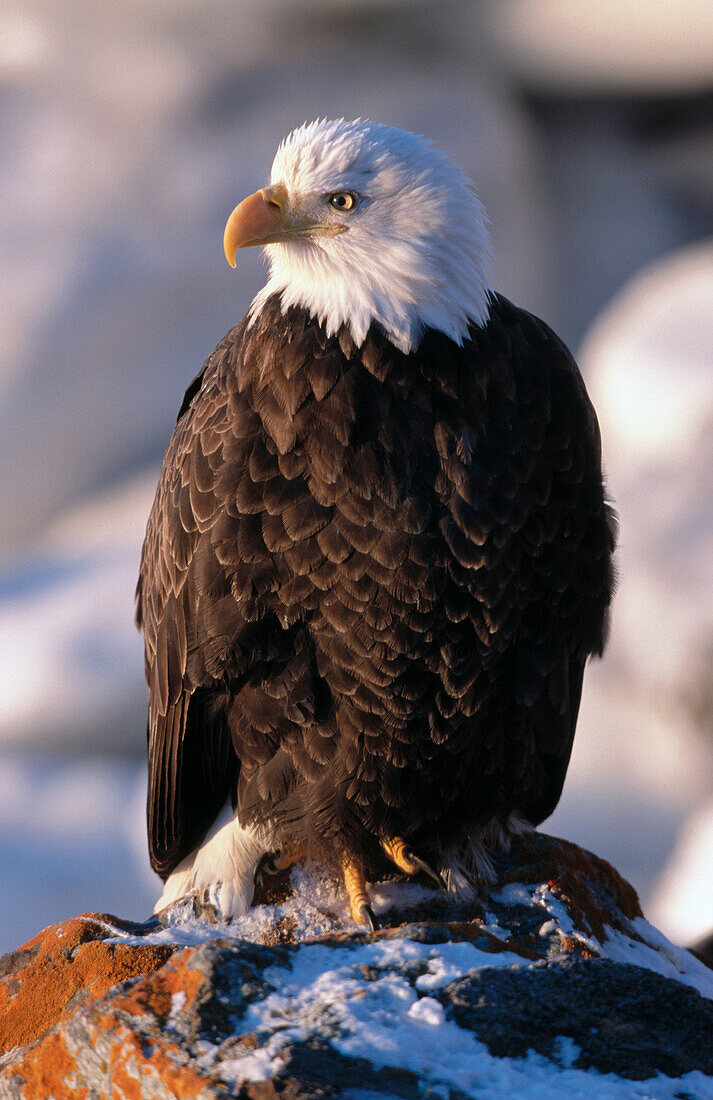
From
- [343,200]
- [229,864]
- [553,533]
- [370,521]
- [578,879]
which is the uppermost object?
[343,200]

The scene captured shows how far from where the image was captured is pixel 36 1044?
5.81ft

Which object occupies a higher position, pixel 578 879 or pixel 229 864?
pixel 229 864

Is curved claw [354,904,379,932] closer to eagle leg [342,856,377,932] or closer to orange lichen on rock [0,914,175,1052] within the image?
eagle leg [342,856,377,932]

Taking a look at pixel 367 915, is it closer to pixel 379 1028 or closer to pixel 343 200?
pixel 379 1028

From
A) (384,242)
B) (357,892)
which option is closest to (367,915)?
(357,892)

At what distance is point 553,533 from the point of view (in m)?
2.69

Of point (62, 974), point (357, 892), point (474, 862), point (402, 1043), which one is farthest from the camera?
point (474, 862)

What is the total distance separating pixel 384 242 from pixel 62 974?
1914 mm

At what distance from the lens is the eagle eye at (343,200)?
2611 millimetres

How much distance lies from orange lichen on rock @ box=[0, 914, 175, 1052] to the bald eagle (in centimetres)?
47

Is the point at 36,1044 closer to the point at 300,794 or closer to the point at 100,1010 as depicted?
the point at 100,1010

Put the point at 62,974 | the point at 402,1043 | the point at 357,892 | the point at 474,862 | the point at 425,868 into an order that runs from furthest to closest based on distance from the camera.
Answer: the point at 474,862 < the point at 425,868 < the point at 357,892 < the point at 62,974 < the point at 402,1043

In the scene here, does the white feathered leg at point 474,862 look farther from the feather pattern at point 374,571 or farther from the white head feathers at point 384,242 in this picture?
the white head feathers at point 384,242

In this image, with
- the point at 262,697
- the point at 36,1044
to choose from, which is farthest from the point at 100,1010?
the point at 262,697
